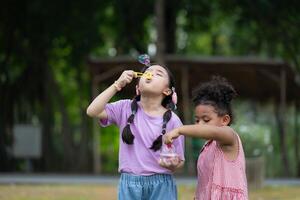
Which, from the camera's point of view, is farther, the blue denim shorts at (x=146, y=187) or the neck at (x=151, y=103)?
the neck at (x=151, y=103)

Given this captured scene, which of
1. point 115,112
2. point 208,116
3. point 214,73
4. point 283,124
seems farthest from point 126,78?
point 283,124

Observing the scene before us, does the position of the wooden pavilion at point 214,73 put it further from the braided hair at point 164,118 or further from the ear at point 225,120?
the ear at point 225,120

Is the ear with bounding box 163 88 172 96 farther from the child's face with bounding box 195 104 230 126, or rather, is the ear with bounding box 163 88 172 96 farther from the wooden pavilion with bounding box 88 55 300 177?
the wooden pavilion with bounding box 88 55 300 177

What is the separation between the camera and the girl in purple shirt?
4.68m

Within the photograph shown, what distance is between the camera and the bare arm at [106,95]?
468cm

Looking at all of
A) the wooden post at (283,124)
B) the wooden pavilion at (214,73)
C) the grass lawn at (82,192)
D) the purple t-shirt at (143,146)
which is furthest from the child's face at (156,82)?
the wooden post at (283,124)

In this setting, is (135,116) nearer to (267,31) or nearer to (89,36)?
(267,31)

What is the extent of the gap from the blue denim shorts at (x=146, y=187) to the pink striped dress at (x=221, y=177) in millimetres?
205

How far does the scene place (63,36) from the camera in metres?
21.0

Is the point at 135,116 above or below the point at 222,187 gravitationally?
above

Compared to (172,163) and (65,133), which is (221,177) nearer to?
(172,163)

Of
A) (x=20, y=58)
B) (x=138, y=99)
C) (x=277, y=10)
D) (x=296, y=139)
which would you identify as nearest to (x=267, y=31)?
(x=277, y=10)

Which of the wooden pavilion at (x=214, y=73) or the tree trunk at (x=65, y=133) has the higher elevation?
the wooden pavilion at (x=214, y=73)

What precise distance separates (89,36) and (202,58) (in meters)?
4.48
